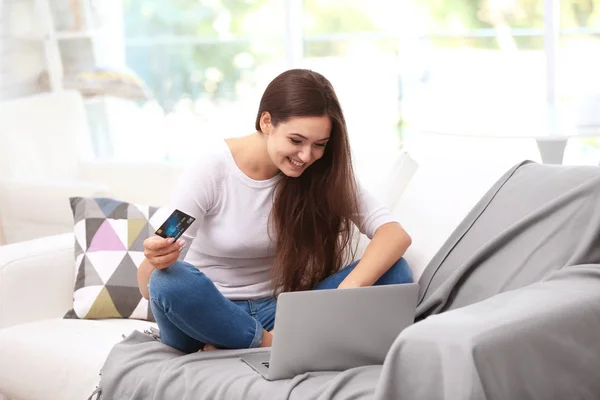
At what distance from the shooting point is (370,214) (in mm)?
2336

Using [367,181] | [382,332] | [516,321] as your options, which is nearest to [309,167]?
[367,181]

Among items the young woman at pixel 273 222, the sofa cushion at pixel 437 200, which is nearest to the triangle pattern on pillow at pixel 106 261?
the young woman at pixel 273 222

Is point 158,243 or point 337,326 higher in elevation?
point 158,243

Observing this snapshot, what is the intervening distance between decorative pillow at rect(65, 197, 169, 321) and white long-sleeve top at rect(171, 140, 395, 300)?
0.42 meters

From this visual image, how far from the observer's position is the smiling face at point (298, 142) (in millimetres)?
2180

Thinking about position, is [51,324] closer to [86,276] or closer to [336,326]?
[86,276]

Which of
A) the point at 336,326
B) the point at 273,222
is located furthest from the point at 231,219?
the point at 336,326

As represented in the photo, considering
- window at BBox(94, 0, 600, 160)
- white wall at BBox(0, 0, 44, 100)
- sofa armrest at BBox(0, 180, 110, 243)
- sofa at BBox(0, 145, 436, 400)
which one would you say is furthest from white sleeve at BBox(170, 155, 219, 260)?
white wall at BBox(0, 0, 44, 100)

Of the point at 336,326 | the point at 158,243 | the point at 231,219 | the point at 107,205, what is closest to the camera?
the point at 336,326

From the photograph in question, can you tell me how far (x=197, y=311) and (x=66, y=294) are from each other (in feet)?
2.80

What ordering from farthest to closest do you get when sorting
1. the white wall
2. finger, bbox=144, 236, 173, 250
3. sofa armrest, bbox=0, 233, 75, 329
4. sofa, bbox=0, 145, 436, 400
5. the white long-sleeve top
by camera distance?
the white wall < sofa armrest, bbox=0, 233, 75, 329 < sofa, bbox=0, 145, 436, 400 < the white long-sleeve top < finger, bbox=144, 236, 173, 250

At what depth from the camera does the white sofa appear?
237cm

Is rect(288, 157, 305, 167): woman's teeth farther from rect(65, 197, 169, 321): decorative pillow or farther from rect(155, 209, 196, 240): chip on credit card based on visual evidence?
rect(65, 197, 169, 321): decorative pillow

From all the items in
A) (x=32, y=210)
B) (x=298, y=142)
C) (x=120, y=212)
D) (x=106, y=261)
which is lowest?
(x=32, y=210)
